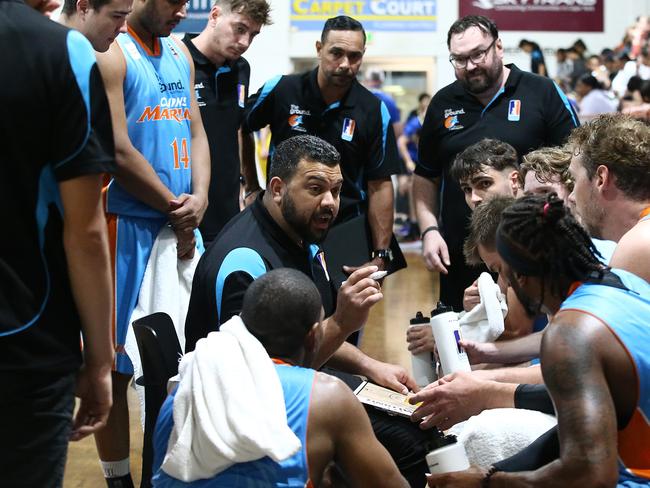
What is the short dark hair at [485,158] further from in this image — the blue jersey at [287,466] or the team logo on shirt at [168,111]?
the blue jersey at [287,466]

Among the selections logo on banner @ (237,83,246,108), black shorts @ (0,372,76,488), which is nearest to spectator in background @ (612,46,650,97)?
A: logo on banner @ (237,83,246,108)

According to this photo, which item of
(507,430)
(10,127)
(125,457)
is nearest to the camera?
(10,127)

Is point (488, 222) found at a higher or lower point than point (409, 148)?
higher

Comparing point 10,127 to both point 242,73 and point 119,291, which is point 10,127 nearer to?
point 119,291

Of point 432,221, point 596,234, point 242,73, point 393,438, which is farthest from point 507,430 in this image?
point 242,73

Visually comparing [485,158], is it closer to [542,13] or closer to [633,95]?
[633,95]

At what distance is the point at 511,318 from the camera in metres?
3.45

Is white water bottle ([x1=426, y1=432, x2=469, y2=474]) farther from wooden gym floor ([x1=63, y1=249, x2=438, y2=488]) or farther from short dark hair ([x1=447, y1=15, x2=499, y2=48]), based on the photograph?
short dark hair ([x1=447, y1=15, x2=499, y2=48])

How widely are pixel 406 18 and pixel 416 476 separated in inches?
549

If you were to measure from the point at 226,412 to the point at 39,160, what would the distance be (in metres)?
0.70

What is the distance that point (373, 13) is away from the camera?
16.3m

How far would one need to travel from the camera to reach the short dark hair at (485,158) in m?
4.24

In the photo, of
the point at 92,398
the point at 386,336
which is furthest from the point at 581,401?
the point at 386,336

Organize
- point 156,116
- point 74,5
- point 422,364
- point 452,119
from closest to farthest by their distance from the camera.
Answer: point 74,5, point 422,364, point 156,116, point 452,119
